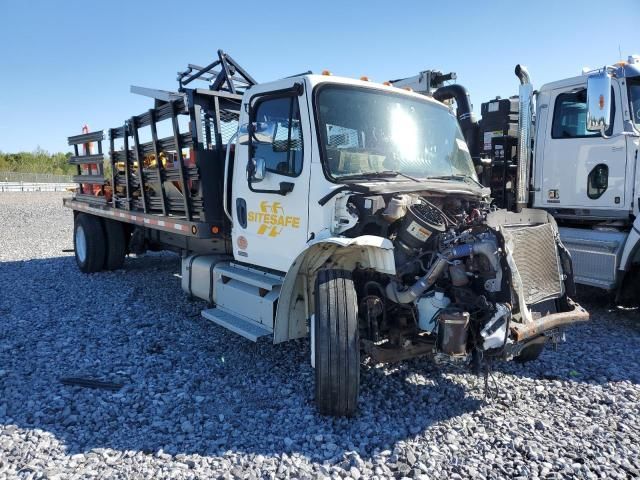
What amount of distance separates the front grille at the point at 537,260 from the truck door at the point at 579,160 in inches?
113

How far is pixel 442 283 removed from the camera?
11.9 feet

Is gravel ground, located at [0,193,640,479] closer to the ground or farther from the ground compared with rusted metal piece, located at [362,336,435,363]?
closer to the ground

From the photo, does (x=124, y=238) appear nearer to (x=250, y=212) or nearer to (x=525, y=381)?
(x=250, y=212)

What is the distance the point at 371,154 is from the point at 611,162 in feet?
12.5

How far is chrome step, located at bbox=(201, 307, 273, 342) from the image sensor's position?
437 centimetres

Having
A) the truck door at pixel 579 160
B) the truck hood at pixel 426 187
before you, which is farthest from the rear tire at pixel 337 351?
the truck door at pixel 579 160

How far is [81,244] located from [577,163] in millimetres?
7782

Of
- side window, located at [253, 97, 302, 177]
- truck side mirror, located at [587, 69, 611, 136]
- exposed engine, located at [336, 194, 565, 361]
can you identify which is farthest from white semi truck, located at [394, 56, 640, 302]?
side window, located at [253, 97, 302, 177]

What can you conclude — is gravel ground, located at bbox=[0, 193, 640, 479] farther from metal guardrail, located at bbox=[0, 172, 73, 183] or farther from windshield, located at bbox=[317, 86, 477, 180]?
metal guardrail, located at bbox=[0, 172, 73, 183]

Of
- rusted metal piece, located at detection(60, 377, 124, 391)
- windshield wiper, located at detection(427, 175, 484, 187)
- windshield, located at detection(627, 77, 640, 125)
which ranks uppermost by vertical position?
windshield, located at detection(627, 77, 640, 125)

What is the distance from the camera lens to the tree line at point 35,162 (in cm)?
5962

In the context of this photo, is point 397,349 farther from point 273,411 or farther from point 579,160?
point 579,160

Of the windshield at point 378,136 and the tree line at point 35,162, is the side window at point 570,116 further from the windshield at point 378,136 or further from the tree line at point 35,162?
the tree line at point 35,162

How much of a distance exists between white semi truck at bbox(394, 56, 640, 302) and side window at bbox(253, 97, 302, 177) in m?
2.54
